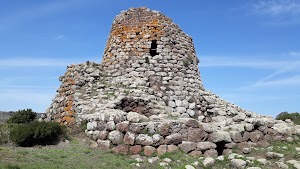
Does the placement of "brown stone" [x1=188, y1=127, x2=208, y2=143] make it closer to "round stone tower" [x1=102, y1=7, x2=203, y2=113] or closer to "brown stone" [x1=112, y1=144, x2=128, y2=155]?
"brown stone" [x1=112, y1=144, x2=128, y2=155]

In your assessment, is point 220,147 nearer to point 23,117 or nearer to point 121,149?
point 121,149

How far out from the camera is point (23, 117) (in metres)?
19.1

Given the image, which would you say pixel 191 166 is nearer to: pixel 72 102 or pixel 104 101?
pixel 104 101

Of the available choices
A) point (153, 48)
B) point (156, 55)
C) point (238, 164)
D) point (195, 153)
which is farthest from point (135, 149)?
point (153, 48)

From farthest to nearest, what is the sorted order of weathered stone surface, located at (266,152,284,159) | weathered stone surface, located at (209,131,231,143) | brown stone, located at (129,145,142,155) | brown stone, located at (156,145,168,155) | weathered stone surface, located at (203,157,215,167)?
weathered stone surface, located at (209,131,231,143)
brown stone, located at (129,145,142,155)
brown stone, located at (156,145,168,155)
weathered stone surface, located at (266,152,284,159)
weathered stone surface, located at (203,157,215,167)

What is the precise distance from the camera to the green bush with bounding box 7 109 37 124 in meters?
18.9

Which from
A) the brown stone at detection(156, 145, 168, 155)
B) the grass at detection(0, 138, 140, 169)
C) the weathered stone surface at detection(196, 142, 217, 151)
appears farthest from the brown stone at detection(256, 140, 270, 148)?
the grass at detection(0, 138, 140, 169)

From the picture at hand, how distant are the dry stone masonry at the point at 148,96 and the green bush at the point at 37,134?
1.29 meters

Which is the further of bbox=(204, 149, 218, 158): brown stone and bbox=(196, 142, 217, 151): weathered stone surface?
bbox=(196, 142, 217, 151): weathered stone surface

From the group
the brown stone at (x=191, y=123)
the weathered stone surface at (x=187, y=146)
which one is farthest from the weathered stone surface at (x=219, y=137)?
the weathered stone surface at (x=187, y=146)

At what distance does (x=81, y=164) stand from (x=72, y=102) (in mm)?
7306

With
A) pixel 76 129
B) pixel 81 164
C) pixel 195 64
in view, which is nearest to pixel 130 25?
pixel 195 64

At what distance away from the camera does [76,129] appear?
14.5 metres

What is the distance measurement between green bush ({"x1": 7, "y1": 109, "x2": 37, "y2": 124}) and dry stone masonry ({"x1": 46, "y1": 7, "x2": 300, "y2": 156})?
51.4 inches
